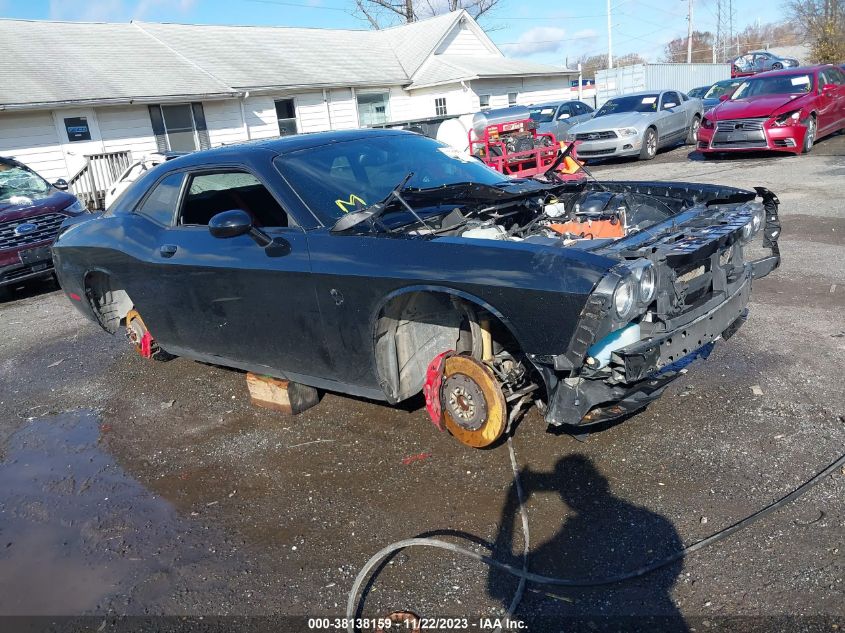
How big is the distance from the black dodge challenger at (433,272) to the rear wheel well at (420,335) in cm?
1

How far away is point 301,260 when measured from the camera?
12.4 feet

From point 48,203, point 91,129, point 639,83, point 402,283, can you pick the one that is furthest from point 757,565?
point 639,83

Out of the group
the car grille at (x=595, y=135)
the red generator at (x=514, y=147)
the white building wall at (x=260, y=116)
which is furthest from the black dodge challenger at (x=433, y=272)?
the white building wall at (x=260, y=116)

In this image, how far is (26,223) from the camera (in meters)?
8.84

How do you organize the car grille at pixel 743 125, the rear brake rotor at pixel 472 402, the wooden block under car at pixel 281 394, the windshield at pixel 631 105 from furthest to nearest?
the windshield at pixel 631 105, the car grille at pixel 743 125, the wooden block under car at pixel 281 394, the rear brake rotor at pixel 472 402

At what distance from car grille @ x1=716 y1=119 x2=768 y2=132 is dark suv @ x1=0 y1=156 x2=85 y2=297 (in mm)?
11931

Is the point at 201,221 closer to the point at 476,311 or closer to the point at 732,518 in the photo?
the point at 476,311

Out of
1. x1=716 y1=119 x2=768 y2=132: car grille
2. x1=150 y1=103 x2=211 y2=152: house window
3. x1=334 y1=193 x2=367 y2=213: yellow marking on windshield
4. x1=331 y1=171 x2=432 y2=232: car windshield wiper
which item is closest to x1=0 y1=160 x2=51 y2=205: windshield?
x1=334 y1=193 x2=367 y2=213: yellow marking on windshield

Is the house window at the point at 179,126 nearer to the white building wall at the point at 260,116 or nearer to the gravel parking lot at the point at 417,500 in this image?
the white building wall at the point at 260,116

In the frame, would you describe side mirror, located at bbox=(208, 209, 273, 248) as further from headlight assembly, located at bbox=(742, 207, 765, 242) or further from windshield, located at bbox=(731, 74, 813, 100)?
windshield, located at bbox=(731, 74, 813, 100)

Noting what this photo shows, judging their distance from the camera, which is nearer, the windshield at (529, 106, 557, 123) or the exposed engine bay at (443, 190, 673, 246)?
the exposed engine bay at (443, 190, 673, 246)

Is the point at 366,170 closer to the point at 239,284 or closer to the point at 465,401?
the point at 239,284

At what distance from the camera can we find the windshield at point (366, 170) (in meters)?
3.96

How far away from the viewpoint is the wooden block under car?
14.7 ft
